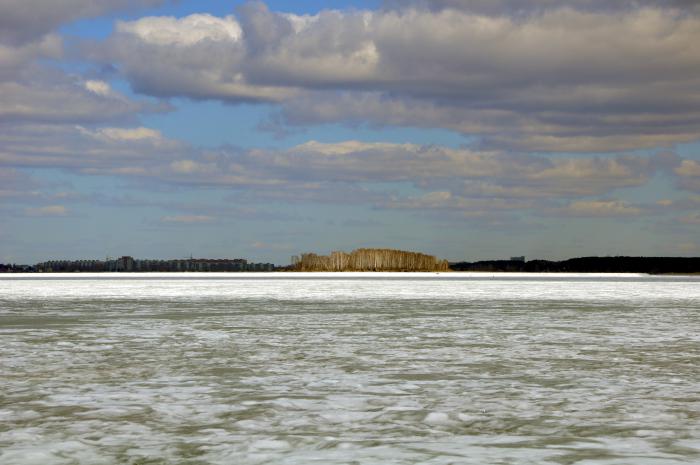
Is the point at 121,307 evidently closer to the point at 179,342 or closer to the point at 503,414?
the point at 179,342

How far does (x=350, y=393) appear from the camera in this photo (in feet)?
25.1

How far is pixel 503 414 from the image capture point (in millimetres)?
6645

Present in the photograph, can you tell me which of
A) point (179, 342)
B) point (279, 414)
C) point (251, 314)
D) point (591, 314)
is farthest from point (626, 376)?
point (251, 314)

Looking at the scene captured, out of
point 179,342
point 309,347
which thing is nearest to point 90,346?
point 179,342

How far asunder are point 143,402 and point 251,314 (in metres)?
11.2

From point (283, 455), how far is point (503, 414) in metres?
2.03

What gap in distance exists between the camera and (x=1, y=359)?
1013cm

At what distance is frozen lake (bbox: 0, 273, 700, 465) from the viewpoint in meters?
5.45

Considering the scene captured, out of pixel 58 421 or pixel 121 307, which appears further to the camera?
pixel 121 307

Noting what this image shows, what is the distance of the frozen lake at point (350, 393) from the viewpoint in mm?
5445

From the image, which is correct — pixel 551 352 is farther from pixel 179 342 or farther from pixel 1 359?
pixel 1 359

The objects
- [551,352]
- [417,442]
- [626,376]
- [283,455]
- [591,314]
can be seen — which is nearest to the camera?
[283,455]

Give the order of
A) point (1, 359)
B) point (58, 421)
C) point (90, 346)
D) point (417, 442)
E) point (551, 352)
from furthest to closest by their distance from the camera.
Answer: point (90, 346), point (551, 352), point (1, 359), point (58, 421), point (417, 442)

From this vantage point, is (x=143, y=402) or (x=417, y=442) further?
(x=143, y=402)
